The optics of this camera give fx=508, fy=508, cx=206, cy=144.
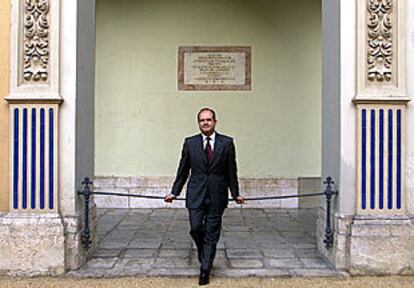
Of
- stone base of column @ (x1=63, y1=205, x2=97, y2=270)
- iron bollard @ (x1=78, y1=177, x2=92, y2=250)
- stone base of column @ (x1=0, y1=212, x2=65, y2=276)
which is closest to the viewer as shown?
stone base of column @ (x1=0, y1=212, x2=65, y2=276)

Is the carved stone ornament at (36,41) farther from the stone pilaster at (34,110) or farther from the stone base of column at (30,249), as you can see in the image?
the stone base of column at (30,249)

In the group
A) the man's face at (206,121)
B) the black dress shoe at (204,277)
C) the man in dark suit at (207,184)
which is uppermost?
the man's face at (206,121)

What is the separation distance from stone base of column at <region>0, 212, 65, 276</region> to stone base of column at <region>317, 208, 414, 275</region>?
10.3 ft

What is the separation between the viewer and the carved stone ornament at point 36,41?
18.7ft

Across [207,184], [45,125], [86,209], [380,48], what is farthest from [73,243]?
[380,48]

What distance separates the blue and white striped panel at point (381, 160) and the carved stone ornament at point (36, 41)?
11.8 ft

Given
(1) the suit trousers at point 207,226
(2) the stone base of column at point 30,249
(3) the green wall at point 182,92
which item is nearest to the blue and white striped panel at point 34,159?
(2) the stone base of column at point 30,249

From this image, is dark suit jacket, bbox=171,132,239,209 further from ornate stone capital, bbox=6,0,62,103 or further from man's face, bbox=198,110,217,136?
ornate stone capital, bbox=6,0,62,103

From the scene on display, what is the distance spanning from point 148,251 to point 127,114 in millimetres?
4454

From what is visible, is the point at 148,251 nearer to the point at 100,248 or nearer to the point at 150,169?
the point at 100,248

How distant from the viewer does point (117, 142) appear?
10.4 metres

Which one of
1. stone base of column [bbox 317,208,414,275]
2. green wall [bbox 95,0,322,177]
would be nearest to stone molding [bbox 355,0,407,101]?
stone base of column [bbox 317,208,414,275]

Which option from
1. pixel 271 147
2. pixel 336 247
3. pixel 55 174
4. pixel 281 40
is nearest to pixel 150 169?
pixel 271 147

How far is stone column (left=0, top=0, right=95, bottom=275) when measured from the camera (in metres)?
5.66
